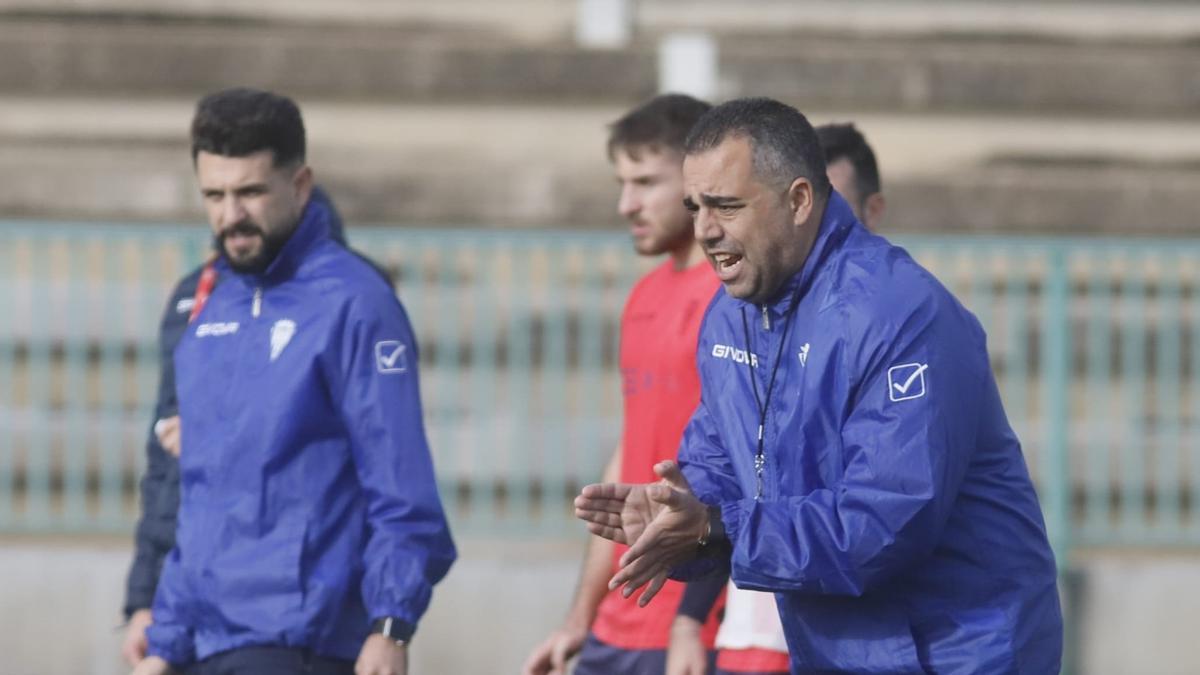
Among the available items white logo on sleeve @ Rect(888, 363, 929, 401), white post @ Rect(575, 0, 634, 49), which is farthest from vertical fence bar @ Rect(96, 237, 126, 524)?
white logo on sleeve @ Rect(888, 363, 929, 401)

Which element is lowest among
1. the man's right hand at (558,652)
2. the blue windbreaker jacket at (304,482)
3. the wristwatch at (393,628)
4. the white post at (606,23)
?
the man's right hand at (558,652)

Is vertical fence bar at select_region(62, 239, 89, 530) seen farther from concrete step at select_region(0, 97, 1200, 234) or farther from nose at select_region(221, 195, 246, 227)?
nose at select_region(221, 195, 246, 227)

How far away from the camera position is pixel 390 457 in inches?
179

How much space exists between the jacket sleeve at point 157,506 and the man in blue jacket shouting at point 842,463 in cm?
176

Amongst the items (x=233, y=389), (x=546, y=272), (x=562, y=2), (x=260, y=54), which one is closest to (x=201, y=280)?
(x=233, y=389)

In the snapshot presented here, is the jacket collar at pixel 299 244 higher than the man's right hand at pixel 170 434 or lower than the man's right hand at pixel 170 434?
higher

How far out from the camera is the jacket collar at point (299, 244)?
474 centimetres

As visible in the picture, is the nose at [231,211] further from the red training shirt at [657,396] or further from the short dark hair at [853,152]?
the short dark hair at [853,152]

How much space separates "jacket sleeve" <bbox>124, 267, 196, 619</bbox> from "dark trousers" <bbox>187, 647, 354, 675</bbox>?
1.97 feet

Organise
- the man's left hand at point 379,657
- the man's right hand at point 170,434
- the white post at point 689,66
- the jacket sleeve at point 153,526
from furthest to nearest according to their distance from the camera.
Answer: the white post at point 689,66, the jacket sleeve at point 153,526, the man's right hand at point 170,434, the man's left hand at point 379,657

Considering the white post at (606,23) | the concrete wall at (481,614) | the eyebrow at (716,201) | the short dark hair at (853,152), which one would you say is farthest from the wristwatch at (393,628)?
the white post at (606,23)

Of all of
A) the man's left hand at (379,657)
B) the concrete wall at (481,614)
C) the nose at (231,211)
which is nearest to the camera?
the man's left hand at (379,657)

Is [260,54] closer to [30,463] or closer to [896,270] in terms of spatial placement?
[30,463]

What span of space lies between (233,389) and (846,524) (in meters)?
1.74
